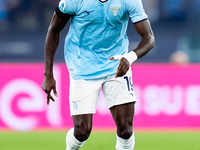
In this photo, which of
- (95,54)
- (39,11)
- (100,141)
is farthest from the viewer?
(39,11)

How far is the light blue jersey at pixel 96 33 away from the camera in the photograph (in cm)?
482

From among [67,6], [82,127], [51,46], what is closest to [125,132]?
[82,127]

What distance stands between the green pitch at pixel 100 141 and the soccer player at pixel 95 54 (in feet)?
7.07

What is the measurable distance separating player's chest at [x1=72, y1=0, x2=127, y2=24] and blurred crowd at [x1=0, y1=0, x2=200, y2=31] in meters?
8.78

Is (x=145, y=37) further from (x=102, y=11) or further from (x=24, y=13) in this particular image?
(x=24, y=13)

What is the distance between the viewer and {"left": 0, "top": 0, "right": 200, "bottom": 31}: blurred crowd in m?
13.6

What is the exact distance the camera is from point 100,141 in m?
7.86

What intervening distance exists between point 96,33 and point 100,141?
3302mm

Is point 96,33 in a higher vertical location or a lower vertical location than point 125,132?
higher

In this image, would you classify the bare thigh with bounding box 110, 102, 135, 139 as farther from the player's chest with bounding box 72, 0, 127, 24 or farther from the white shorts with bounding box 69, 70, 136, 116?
the player's chest with bounding box 72, 0, 127, 24

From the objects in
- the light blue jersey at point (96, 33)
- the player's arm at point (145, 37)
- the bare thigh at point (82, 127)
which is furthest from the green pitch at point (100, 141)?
the player's arm at point (145, 37)

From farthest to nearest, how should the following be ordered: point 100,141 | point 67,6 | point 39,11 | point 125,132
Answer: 1. point 39,11
2. point 100,141
3. point 125,132
4. point 67,6

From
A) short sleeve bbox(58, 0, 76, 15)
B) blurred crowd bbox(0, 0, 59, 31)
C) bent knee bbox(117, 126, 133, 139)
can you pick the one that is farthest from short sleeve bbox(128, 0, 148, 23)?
blurred crowd bbox(0, 0, 59, 31)

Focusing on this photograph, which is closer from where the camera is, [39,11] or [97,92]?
[97,92]
